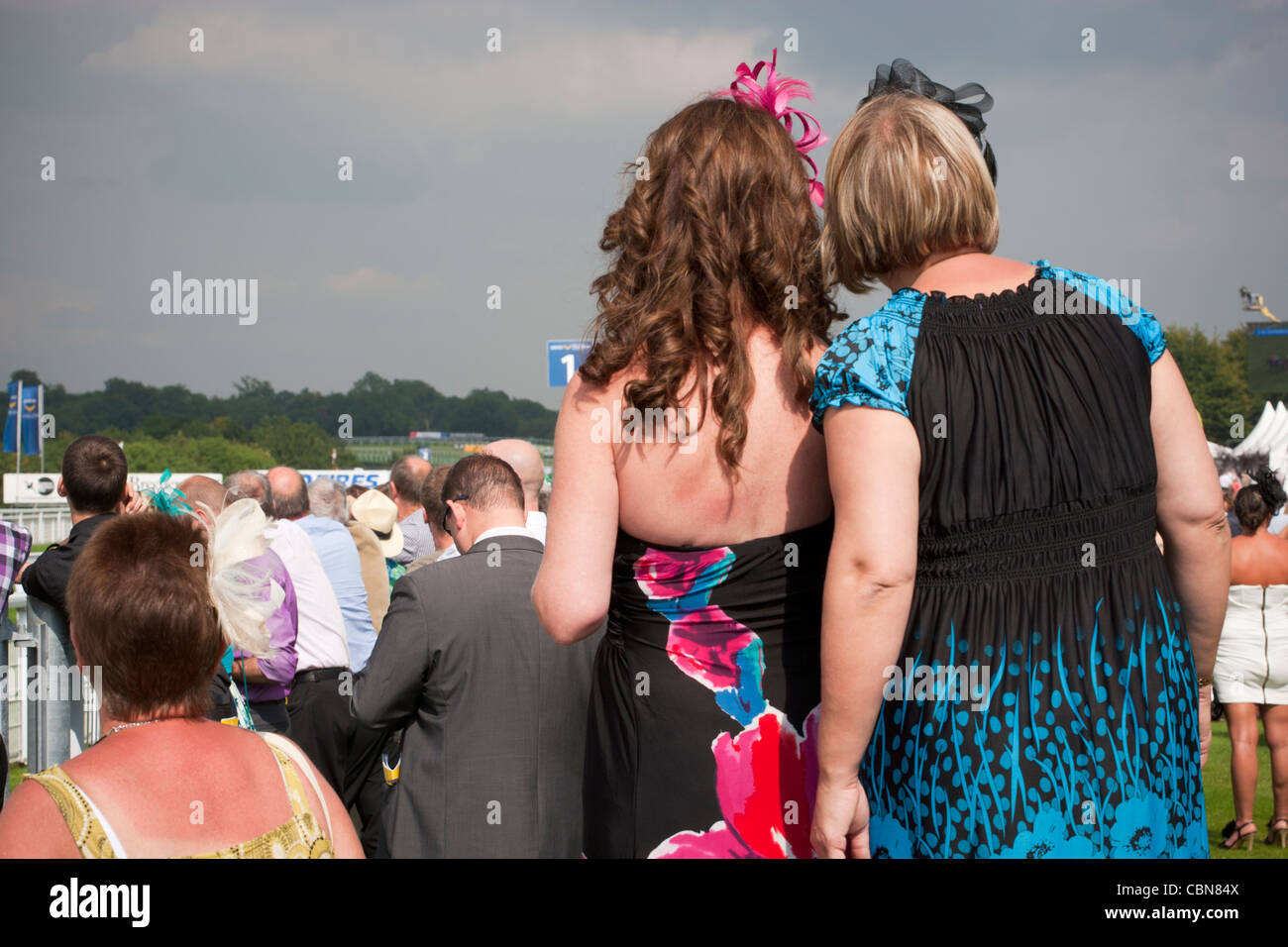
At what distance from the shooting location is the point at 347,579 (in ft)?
20.4

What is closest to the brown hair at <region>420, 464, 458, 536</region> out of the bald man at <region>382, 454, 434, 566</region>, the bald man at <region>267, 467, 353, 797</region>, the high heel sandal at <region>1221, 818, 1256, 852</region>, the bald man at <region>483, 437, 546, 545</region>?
the bald man at <region>483, 437, 546, 545</region>

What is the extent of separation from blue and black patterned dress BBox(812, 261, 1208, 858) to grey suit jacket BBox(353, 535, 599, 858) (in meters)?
1.42

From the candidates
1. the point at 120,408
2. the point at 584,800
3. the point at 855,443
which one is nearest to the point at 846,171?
the point at 855,443

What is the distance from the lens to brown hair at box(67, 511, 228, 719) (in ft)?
6.45

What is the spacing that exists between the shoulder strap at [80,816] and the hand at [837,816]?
45.5 inches

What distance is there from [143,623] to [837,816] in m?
1.25

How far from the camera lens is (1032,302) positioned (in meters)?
2.04

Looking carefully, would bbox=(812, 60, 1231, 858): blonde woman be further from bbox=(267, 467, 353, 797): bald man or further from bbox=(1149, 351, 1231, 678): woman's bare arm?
bbox=(267, 467, 353, 797): bald man

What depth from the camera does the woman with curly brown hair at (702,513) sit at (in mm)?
2059

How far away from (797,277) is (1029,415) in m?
0.51

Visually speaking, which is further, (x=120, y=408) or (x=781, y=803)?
(x=120, y=408)

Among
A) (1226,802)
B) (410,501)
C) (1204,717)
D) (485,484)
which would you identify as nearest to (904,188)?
(1204,717)
